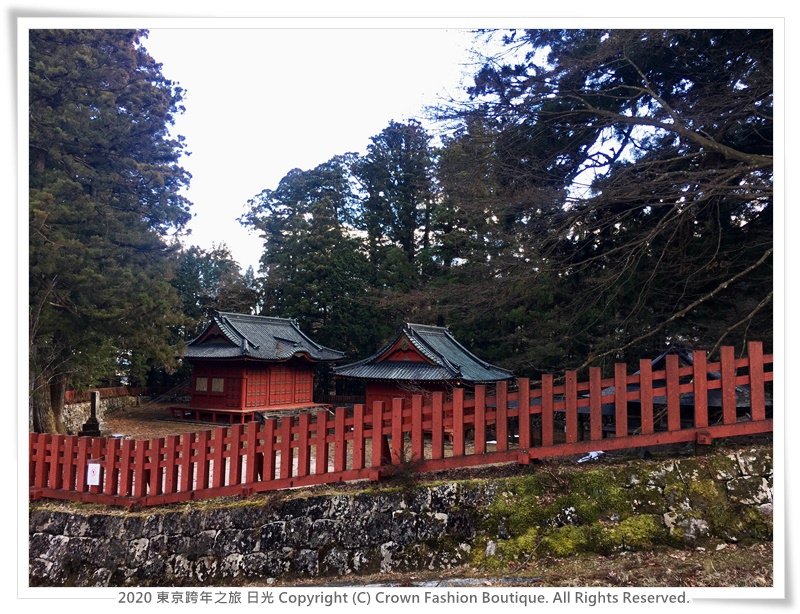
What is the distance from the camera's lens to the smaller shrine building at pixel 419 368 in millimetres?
14061

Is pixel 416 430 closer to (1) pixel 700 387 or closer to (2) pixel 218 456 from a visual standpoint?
(2) pixel 218 456

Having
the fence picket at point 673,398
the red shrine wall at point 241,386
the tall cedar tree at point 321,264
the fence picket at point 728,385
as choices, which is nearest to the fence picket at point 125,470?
the fence picket at point 673,398

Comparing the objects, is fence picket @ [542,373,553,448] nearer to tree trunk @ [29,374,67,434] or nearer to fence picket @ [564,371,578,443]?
Result: fence picket @ [564,371,578,443]

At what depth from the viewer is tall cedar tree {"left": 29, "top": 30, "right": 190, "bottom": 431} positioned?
9.52m

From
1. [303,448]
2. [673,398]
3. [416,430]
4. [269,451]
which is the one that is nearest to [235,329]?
[269,451]

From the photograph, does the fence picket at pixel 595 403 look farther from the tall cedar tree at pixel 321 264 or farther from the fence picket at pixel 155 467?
the tall cedar tree at pixel 321 264

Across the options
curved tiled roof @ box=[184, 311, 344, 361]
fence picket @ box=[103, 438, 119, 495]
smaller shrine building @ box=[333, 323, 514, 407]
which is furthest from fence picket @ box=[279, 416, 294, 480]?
curved tiled roof @ box=[184, 311, 344, 361]

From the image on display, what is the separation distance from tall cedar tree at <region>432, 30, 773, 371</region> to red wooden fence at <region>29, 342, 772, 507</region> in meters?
0.97

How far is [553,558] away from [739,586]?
4.19 feet

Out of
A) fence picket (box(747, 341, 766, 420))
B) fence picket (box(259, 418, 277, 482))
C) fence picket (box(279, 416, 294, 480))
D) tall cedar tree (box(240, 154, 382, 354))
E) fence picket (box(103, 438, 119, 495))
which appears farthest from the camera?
tall cedar tree (box(240, 154, 382, 354))

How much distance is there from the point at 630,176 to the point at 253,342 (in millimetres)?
14689

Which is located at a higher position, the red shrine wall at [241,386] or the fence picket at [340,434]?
the fence picket at [340,434]

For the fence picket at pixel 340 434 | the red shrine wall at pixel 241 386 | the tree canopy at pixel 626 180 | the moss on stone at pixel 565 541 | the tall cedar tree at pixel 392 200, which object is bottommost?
the red shrine wall at pixel 241 386

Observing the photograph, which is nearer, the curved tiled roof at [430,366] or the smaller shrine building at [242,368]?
the curved tiled roof at [430,366]
